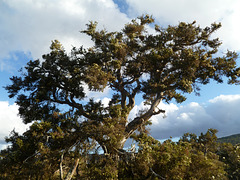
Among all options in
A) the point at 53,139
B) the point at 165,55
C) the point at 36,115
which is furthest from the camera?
the point at 36,115

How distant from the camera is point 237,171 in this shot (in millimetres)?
18641

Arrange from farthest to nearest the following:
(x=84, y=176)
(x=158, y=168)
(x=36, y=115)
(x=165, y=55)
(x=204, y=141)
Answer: (x=204, y=141), (x=36, y=115), (x=165, y=55), (x=84, y=176), (x=158, y=168)

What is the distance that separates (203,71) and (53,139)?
12.2 metres

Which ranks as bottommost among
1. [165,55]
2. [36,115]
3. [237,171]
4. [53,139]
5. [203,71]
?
[237,171]

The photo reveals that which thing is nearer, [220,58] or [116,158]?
[116,158]

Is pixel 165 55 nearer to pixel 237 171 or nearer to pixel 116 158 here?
pixel 116 158

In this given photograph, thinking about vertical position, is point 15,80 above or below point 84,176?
above

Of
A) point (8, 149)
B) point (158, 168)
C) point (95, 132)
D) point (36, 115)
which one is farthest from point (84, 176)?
point (36, 115)

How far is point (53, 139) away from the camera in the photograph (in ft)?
38.1

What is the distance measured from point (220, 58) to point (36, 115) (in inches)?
627

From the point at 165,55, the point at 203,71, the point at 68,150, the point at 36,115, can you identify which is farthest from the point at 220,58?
the point at 36,115

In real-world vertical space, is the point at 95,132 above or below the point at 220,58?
below

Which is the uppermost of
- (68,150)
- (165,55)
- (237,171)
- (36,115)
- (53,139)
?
(165,55)

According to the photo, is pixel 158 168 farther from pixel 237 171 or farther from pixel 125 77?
pixel 237 171
